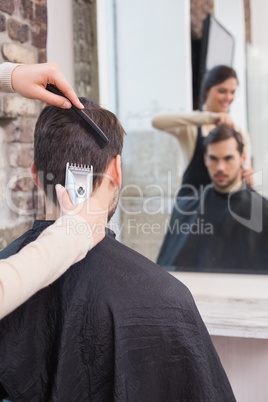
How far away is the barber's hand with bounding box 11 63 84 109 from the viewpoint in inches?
46.5

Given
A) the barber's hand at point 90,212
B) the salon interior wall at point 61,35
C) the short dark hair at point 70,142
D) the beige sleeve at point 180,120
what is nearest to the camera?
the barber's hand at point 90,212

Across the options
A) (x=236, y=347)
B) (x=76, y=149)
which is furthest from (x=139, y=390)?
(x=236, y=347)

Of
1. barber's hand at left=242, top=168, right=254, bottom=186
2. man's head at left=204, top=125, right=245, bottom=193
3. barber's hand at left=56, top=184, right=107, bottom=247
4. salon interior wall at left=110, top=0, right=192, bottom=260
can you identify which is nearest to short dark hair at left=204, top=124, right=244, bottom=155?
man's head at left=204, top=125, right=245, bottom=193

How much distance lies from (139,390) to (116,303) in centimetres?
23

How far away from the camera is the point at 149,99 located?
10.4ft

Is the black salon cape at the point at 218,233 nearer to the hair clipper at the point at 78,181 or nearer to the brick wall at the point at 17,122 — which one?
the brick wall at the point at 17,122

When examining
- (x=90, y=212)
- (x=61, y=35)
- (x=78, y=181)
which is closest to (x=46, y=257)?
(x=90, y=212)

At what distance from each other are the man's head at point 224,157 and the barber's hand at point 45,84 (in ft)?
6.24

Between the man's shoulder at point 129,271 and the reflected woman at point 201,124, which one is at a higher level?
the reflected woman at point 201,124

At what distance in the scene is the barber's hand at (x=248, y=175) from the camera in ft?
9.50

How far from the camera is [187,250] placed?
125 inches

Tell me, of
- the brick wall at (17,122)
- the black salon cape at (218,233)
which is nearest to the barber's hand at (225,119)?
the black salon cape at (218,233)

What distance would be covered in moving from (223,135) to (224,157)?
15 cm

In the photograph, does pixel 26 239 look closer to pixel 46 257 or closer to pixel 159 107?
pixel 46 257
